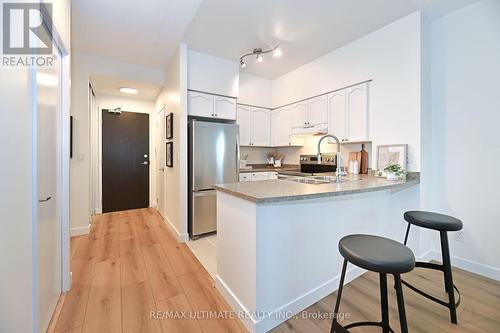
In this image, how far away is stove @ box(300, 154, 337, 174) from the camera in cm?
344

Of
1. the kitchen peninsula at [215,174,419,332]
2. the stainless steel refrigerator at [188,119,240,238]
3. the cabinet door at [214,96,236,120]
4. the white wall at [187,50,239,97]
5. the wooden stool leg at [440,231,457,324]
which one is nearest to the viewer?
the kitchen peninsula at [215,174,419,332]

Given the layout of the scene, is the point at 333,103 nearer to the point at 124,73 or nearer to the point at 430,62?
the point at 430,62

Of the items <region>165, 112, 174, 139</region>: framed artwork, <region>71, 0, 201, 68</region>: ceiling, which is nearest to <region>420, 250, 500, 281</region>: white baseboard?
<region>165, 112, 174, 139</region>: framed artwork

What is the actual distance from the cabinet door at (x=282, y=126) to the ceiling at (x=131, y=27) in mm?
2113

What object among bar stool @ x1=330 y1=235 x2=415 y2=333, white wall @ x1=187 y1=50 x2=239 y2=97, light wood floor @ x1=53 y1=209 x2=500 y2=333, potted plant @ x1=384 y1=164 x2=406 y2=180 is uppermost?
white wall @ x1=187 y1=50 x2=239 y2=97

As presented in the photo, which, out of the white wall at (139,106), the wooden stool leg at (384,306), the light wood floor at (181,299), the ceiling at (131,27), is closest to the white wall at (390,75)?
the light wood floor at (181,299)

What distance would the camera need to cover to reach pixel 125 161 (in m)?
4.56

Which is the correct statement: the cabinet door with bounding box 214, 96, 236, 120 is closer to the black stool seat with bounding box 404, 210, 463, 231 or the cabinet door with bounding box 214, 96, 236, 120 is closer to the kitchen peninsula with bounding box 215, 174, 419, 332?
the kitchen peninsula with bounding box 215, 174, 419, 332

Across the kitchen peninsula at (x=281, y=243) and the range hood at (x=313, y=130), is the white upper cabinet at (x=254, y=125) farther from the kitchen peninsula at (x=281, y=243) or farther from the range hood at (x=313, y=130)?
the kitchen peninsula at (x=281, y=243)

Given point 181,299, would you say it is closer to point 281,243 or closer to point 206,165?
point 281,243

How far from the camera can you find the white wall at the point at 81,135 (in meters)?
3.22

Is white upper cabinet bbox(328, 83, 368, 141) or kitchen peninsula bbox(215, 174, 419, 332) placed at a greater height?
white upper cabinet bbox(328, 83, 368, 141)

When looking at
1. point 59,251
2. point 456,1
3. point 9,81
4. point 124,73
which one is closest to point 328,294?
point 59,251

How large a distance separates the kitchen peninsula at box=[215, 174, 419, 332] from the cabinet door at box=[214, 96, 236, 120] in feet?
6.40
